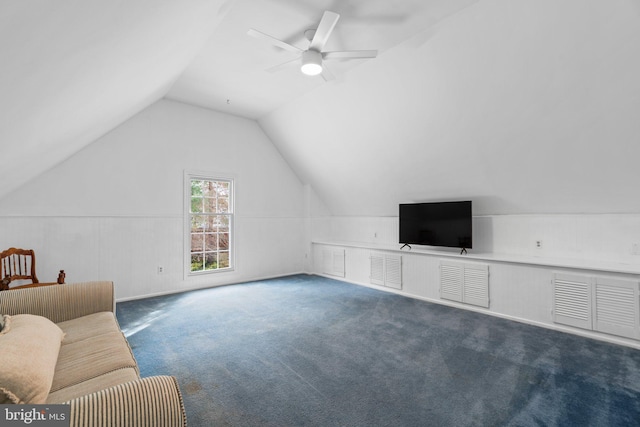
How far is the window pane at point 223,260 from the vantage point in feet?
18.9

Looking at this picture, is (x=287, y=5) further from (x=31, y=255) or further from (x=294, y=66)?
(x=31, y=255)

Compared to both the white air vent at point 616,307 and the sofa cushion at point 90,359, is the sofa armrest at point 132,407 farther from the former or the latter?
the white air vent at point 616,307

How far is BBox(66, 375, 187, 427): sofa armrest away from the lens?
1.04m

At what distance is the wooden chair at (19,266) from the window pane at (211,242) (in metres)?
2.17

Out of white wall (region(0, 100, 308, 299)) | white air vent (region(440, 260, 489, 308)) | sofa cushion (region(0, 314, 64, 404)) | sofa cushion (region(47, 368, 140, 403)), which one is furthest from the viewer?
white wall (region(0, 100, 308, 299))

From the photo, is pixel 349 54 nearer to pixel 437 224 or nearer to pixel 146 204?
pixel 437 224

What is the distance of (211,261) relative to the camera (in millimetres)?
5656

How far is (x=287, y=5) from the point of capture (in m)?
2.82

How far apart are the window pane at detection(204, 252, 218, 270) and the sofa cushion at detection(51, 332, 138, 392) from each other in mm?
3515

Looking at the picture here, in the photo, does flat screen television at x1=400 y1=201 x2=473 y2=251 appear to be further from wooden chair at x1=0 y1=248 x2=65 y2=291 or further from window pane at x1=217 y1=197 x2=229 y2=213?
wooden chair at x1=0 y1=248 x2=65 y2=291

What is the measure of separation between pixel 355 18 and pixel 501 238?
351 cm

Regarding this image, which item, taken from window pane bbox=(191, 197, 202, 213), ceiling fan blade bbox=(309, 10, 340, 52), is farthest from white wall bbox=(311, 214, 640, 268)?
window pane bbox=(191, 197, 202, 213)

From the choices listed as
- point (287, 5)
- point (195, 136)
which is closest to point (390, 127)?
point (287, 5)

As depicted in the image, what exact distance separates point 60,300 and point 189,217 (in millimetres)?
2940
